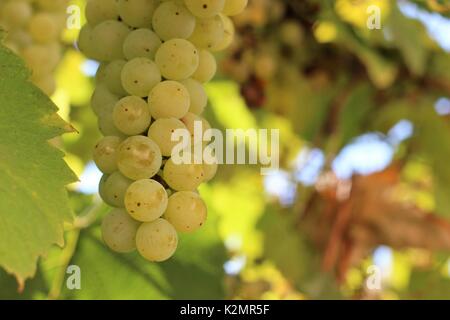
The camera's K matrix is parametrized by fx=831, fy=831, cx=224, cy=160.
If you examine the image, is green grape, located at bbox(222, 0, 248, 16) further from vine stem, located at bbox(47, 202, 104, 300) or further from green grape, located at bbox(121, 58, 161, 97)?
vine stem, located at bbox(47, 202, 104, 300)

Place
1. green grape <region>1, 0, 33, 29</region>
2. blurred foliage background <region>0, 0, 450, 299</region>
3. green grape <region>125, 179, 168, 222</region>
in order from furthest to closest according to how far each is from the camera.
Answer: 1. blurred foliage background <region>0, 0, 450, 299</region>
2. green grape <region>1, 0, 33, 29</region>
3. green grape <region>125, 179, 168, 222</region>

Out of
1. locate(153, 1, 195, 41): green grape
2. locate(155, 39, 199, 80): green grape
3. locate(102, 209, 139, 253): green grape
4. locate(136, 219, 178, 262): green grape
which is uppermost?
locate(153, 1, 195, 41): green grape

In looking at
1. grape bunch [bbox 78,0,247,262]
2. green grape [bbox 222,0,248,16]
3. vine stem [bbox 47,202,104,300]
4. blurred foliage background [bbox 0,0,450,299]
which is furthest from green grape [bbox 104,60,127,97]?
blurred foliage background [bbox 0,0,450,299]

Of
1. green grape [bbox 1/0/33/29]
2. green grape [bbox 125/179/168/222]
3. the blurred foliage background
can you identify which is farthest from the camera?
the blurred foliage background

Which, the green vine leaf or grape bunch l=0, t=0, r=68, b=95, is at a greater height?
grape bunch l=0, t=0, r=68, b=95

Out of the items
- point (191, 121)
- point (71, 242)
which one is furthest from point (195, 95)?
point (71, 242)

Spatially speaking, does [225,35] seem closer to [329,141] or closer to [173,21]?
[173,21]

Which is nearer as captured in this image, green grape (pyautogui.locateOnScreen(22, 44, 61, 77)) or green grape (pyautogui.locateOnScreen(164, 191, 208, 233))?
green grape (pyautogui.locateOnScreen(164, 191, 208, 233))
